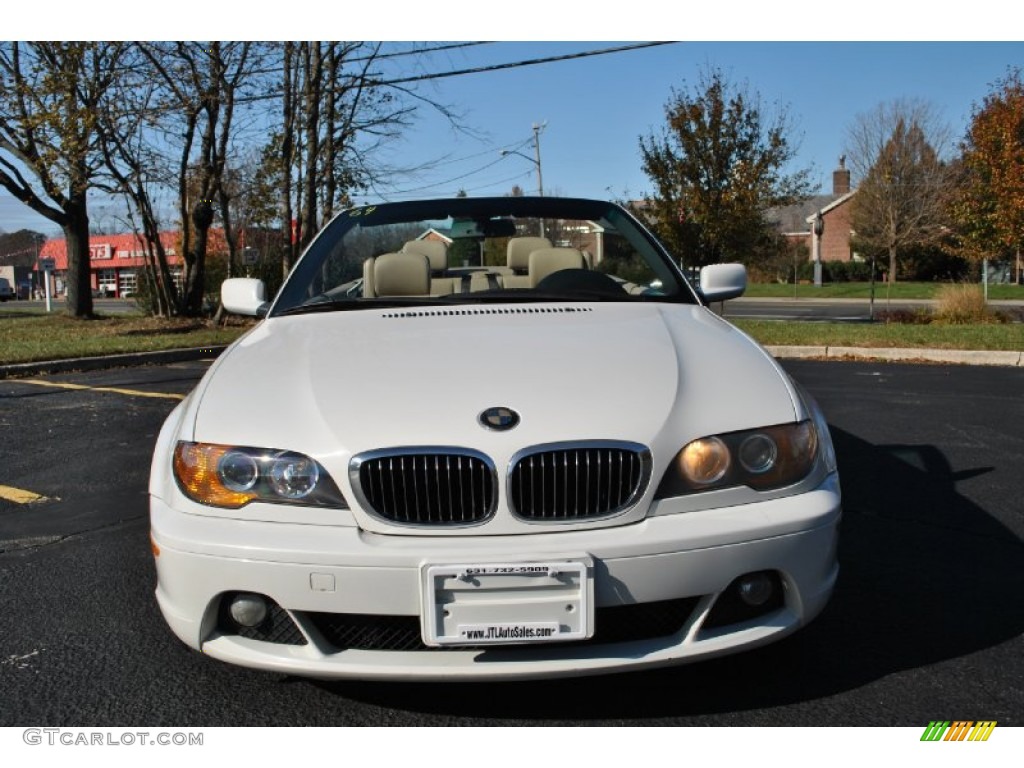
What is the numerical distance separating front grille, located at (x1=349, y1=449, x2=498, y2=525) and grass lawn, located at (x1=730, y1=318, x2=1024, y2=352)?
9781mm

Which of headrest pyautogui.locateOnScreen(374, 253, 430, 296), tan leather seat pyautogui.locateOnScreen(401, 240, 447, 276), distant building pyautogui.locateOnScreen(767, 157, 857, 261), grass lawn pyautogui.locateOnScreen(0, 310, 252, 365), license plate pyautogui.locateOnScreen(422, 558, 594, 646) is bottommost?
license plate pyautogui.locateOnScreen(422, 558, 594, 646)

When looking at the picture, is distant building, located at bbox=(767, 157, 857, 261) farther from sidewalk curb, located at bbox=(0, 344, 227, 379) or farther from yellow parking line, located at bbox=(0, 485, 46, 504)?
yellow parking line, located at bbox=(0, 485, 46, 504)

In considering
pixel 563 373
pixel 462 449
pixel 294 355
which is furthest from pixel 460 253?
pixel 462 449

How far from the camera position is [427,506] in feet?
7.46

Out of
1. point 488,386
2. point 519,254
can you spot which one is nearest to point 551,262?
point 519,254

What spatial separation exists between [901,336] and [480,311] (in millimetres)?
11136

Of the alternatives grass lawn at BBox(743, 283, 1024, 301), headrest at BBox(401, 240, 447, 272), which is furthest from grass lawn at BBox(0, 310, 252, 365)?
grass lawn at BBox(743, 283, 1024, 301)

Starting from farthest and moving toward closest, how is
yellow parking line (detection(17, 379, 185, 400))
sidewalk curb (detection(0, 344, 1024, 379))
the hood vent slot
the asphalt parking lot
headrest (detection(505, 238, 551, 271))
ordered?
sidewalk curb (detection(0, 344, 1024, 379)) < yellow parking line (detection(17, 379, 185, 400)) < headrest (detection(505, 238, 551, 271)) < the hood vent slot < the asphalt parking lot

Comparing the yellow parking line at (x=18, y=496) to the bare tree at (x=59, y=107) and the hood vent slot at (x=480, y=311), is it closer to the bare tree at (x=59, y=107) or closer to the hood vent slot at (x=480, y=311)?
the hood vent slot at (x=480, y=311)

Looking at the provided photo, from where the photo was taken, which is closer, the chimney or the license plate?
the license plate

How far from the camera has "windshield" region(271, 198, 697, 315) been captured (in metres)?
3.67

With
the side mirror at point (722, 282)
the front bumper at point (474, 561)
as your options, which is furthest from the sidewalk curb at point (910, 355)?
the front bumper at point (474, 561)

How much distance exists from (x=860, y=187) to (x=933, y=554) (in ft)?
142

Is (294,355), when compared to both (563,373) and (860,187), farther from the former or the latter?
(860,187)
